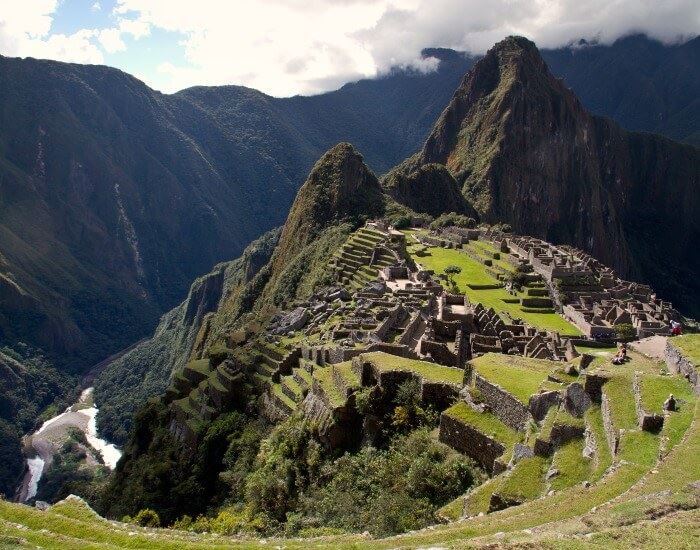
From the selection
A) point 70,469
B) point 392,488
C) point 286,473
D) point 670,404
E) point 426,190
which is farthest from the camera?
point 426,190

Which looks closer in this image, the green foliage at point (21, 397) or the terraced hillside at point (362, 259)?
the terraced hillside at point (362, 259)

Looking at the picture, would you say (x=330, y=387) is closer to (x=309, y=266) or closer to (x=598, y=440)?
(x=598, y=440)

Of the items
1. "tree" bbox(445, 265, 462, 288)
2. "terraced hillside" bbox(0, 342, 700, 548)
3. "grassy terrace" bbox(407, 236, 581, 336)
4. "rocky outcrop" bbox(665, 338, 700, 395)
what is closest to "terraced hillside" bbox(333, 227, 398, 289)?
"grassy terrace" bbox(407, 236, 581, 336)

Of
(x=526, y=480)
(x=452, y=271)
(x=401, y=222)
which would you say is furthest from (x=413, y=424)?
(x=401, y=222)

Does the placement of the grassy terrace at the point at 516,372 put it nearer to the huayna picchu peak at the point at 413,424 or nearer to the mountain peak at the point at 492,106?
the huayna picchu peak at the point at 413,424

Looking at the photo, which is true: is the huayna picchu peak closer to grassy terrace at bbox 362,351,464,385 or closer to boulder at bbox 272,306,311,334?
grassy terrace at bbox 362,351,464,385

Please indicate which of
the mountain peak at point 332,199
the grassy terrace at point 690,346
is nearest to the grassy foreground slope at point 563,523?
the grassy terrace at point 690,346
